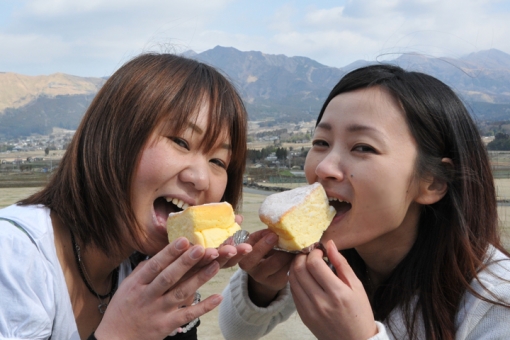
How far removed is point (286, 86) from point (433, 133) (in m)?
187

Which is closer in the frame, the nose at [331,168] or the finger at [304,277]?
the finger at [304,277]

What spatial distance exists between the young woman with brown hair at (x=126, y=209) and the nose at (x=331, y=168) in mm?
717

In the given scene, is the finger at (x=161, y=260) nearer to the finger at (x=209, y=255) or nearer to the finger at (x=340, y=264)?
the finger at (x=209, y=255)

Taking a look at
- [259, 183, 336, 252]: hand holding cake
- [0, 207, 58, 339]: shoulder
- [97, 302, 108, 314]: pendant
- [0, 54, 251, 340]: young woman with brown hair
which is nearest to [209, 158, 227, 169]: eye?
[0, 54, 251, 340]: young woman with brown hair

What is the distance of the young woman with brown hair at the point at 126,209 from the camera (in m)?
2.52

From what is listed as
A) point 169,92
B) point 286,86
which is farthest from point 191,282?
point 286,86

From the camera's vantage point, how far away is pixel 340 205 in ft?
10.5

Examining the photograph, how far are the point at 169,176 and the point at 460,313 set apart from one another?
2053 millimetres

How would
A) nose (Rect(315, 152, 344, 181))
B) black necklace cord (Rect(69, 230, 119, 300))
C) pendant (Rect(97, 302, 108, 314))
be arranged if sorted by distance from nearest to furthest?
nose (Rect(315, 152, 344, 181))
black necklace cord (Rect(69, 230, 119, 300))
pendant (Rect(97, 302, 108, 314))

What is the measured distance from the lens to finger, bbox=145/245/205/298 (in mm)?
2355

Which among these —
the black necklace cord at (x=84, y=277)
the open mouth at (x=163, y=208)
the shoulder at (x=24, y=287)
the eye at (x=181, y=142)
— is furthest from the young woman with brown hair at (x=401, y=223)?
the shoulder at (x=24, y=287)

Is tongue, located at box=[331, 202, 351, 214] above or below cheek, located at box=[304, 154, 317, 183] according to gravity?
below

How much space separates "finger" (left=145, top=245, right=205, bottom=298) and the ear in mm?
1645

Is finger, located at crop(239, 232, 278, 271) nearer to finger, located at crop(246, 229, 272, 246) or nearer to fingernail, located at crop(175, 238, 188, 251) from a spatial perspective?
finger, located at crop(246, 229, 272, 246)
